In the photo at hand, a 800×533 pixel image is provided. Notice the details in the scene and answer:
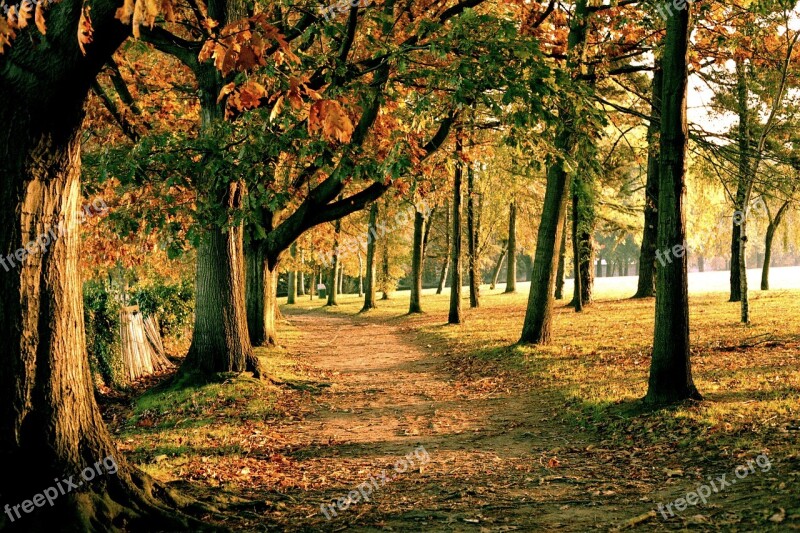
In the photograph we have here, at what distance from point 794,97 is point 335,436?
16358mm

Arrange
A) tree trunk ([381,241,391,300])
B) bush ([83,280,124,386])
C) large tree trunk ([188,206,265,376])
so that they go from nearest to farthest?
bush ([83,280,124,386]) → large tree trunk ([188,206,265,376]) → tree trunk ([381,241,391,300])

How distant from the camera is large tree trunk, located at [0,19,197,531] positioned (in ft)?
13.1

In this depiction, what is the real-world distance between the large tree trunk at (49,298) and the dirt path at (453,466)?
5.01ft

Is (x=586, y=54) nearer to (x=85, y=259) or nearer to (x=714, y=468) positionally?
(x=714, y=468)

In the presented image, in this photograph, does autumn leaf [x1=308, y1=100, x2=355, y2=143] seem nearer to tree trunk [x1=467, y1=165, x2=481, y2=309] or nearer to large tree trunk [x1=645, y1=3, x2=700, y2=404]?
large tree trunk [x1=645, y1=3, x2=700, y2=404]

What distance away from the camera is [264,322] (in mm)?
16891

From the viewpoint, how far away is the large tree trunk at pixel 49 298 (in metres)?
4.00

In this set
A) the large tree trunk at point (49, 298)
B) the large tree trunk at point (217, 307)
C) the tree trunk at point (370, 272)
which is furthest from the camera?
the tree trunk at point (370, 272)

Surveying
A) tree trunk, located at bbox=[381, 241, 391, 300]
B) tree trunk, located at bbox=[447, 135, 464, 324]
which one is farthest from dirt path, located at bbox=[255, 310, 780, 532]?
tree trunk, located at bbox=[381, 241, 391, 300]

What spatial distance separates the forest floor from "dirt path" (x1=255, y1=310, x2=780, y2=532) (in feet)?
0.10

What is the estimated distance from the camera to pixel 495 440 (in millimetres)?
8180

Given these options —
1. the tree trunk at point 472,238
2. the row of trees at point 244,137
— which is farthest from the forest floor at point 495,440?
the tree trunk at point 472,238

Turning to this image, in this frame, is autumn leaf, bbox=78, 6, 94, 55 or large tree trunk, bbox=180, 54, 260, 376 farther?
large tree trunk, bbox=180, 54, 260, 376

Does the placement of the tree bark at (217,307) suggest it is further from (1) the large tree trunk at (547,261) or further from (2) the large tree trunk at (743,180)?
(2) the large tree trunk at (743,180)
